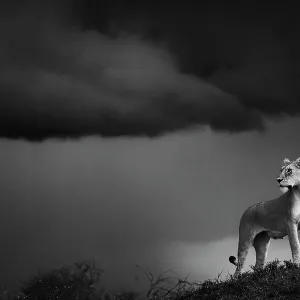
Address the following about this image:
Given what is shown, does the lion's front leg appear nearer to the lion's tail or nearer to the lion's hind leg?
the lion's hind leg

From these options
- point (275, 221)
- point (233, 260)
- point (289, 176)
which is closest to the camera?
point (289, 176)

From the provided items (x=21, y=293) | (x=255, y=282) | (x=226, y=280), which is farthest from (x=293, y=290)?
(x=21, y=293)

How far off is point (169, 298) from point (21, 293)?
631cm

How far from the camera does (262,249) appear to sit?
40.1 feet

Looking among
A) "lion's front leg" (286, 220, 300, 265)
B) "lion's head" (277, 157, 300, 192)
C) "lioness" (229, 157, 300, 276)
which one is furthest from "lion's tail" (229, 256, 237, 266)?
"lion's head" (277, 157, 300, 192)

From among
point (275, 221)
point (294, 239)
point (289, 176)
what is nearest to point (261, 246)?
point (275, 221)

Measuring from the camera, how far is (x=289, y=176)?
1098 centimetres

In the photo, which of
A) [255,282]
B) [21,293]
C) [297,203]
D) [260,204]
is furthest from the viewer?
[260,204]

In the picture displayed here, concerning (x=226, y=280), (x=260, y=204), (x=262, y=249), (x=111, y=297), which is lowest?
(x=111, y=297)

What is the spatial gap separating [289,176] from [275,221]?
1239 millimetres

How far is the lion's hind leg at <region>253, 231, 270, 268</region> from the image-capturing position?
40.0 ft

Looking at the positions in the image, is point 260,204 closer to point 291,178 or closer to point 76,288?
point 291,178

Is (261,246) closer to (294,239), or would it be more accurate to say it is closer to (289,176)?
(294,239)

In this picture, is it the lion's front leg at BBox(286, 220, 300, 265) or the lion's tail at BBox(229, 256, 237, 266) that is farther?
the lion's tail at BBox(229, 256, 237, 266)
